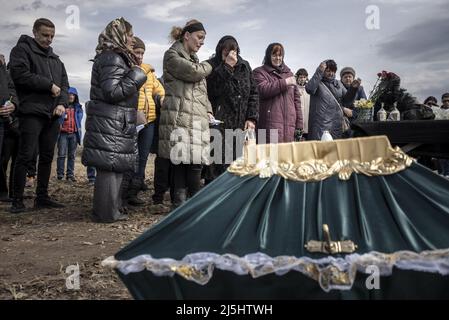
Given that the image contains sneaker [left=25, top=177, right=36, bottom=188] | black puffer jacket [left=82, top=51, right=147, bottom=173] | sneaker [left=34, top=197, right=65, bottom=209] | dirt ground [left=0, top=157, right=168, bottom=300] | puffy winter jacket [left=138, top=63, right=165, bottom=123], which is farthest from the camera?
sneaker [left=25, top=177, right=36, bottom=188]

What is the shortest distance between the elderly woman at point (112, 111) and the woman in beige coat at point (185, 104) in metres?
0.34

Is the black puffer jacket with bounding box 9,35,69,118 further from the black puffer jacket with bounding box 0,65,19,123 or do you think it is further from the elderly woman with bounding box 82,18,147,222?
the elderly woman with bounding box 82,18,147,222

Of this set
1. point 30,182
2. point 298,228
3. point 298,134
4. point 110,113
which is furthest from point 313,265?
point 30,182

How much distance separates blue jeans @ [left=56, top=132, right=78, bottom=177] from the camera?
8086 millimetres

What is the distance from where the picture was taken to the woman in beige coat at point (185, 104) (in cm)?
439

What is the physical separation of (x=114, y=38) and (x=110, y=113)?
0.72 m

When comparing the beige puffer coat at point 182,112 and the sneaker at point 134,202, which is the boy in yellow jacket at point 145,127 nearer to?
the sneaker at point 134,202

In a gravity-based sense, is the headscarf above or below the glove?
above

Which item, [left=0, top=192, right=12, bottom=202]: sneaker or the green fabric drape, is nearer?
the green fabric drape

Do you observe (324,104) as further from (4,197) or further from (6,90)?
(4,197)

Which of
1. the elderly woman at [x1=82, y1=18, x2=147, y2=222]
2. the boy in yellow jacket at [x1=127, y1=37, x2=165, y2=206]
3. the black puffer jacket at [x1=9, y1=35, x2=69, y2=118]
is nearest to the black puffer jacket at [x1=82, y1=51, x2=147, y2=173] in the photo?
the elderly woman at [x1=82, y1=18, x2=147, y2=222]

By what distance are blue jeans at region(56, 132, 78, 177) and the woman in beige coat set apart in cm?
421

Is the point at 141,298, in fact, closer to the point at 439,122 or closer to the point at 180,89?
the point at 439,122

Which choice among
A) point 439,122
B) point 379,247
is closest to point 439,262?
point 379,247
